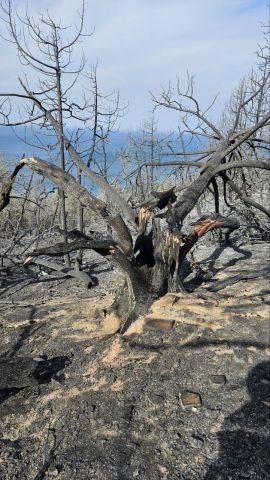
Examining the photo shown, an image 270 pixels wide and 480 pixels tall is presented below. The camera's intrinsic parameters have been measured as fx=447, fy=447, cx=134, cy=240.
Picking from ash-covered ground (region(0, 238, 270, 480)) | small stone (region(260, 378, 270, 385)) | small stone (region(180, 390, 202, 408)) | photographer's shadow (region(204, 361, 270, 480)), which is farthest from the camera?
small stone (region(260, 378, 270, 385))

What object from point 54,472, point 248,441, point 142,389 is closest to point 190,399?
point 142,389

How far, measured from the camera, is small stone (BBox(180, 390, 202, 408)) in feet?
10.1

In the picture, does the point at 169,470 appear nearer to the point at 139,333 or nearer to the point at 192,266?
the point at 139,333

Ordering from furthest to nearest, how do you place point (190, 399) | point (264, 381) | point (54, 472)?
point (264, 381) → point (190, 399) → point (54, 472)

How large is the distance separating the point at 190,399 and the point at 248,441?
0.51m

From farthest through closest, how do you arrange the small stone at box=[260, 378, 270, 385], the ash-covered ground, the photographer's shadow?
the small stone at box=[260, 378, 270, 385] → the ash-covered ground → the photographer's shadow

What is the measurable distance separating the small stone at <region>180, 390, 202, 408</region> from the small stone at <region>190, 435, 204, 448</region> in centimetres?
29

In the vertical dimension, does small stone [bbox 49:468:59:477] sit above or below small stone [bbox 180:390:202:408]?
below

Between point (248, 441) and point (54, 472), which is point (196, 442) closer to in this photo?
point (248, 441)

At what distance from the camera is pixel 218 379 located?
329cm

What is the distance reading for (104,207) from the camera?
3793 millimetres

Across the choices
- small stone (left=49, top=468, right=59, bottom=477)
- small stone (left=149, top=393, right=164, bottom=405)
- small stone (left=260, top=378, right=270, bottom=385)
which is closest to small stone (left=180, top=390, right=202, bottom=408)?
small stone (left=149, top=393, right=164, bottom=405)

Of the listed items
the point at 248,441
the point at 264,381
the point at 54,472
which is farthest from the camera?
the point at 264,381

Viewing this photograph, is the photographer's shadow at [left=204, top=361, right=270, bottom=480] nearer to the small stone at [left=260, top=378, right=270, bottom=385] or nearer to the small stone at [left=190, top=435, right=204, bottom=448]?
the small stone at [left=260, top=378, right=270, bottom=385]
